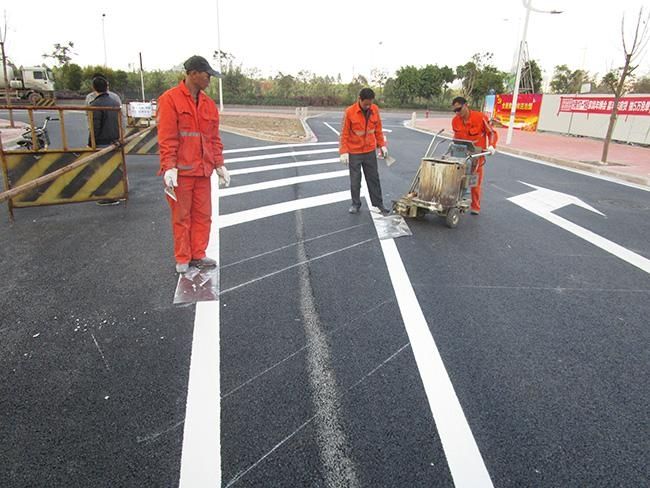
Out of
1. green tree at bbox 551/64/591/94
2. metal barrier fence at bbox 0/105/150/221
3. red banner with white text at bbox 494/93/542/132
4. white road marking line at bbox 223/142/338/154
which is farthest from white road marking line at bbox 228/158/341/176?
green tree at bbox 551/64/591/94

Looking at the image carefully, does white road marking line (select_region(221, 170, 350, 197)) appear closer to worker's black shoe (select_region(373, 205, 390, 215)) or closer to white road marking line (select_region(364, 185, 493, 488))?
worker's black shoe (select_region(373, 205, 390, 215))

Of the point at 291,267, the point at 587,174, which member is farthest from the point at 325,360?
the point at 587,174

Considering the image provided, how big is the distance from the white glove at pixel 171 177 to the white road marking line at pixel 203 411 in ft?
3.57

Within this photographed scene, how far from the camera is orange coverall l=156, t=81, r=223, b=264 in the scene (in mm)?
3678

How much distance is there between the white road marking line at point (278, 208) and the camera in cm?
585

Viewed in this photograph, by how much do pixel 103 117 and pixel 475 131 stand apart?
5471 mm

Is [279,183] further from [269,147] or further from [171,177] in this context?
[269,147]

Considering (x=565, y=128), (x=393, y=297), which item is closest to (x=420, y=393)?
(x=393, y=297)

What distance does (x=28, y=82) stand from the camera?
33406mm

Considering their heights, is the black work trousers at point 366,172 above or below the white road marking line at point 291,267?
above

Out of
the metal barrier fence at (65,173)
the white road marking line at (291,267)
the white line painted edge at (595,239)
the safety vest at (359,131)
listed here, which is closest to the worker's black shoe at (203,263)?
the white road marking line at (291,267)

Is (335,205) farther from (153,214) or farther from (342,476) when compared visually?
(342,476)

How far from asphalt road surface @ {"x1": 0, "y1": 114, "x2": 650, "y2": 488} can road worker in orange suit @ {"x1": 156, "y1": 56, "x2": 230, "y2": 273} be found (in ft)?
1.26

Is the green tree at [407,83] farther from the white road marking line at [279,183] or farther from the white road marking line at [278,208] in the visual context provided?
the white road marking line at [278,208]
